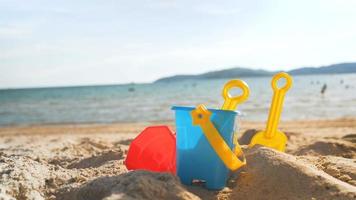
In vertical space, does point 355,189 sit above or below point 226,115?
below

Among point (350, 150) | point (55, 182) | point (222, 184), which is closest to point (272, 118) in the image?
point (222, 184)

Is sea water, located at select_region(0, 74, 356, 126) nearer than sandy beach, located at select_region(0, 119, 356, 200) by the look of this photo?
No

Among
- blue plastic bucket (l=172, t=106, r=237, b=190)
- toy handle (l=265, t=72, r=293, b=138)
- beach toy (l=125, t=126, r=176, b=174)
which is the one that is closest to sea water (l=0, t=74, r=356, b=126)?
blue plastic bucket (l=172, t=106, r=237, b=190)

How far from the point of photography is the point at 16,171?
2.59 m

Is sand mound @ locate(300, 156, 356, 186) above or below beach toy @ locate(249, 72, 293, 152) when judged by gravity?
below

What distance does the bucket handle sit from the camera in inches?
97.1

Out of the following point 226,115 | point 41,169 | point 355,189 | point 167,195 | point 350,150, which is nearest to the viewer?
point 167,195

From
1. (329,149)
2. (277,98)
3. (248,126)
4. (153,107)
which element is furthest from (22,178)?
(153,107)

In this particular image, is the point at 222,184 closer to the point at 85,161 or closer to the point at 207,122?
the point at 207,122

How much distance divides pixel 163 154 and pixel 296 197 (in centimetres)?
92

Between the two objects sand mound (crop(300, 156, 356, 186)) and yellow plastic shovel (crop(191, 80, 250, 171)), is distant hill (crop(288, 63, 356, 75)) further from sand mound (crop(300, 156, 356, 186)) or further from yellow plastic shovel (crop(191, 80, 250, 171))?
yellow plastic shovel (crop(191, 80, 250, 171))

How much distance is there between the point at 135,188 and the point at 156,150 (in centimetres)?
73

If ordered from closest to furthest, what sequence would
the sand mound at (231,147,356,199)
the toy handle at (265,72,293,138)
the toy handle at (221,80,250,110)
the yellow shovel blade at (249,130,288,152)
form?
the sand mound at (231,147,356,199), the toy handle at (221,80,250,110), the toy handle at (265,72,293,138), the yellow shovel blade at (249,130,288,152)

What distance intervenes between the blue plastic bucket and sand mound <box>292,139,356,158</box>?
2.23 meters
